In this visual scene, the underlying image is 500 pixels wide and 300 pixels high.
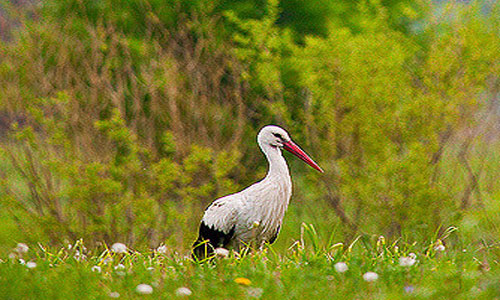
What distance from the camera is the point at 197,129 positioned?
10977 millimetres

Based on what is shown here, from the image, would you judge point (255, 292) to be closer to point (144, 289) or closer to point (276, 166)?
point (144, 289)

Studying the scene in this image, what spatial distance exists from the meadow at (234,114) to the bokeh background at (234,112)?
0.03 metres

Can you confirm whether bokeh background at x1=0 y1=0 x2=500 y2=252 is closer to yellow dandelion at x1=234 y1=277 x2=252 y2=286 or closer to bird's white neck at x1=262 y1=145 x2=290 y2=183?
bird's white neck at x1=262 y1=145 x2=290 y2=183

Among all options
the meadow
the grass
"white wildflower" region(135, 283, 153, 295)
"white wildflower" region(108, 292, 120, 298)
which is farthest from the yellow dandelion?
the meadow

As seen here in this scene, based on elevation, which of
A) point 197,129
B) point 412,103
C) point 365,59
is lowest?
point 197,129

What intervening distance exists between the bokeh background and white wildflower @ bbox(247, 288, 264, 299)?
229 inches

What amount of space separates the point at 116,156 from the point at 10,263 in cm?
676

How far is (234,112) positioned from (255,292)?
324 inches

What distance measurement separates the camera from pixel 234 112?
11680mm

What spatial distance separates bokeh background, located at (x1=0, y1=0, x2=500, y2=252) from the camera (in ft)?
31.9

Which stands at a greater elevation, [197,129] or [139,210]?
[197,129]

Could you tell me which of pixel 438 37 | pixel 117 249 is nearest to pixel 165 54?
pixel 438 37

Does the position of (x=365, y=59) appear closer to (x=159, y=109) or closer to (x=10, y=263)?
(x=159, y=109)

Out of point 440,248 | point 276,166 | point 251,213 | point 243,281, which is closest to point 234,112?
point 276,166
